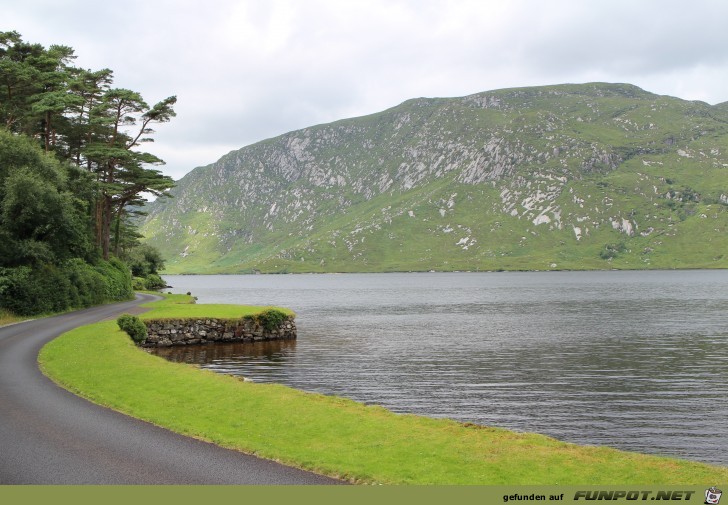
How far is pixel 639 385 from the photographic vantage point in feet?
120

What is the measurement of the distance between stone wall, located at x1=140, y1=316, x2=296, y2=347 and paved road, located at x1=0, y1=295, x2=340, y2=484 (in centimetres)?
3053

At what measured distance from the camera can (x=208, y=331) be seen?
56.4 m

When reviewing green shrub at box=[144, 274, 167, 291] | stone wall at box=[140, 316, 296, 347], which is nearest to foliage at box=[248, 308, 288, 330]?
stone wall at box=[140, 316, 296, 347]

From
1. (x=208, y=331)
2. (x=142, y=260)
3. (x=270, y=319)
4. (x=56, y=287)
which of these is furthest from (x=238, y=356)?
(x=142, y=260)

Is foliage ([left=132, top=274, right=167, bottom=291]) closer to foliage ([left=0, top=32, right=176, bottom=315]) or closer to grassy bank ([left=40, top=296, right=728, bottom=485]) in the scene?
foliage ([left=0, top=32, right=176, bottom=315])

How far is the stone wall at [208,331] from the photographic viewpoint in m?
53.8

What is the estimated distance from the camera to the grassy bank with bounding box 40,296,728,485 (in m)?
14.9

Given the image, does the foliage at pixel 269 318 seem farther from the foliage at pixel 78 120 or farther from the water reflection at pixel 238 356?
the foliage at pixel 78 120

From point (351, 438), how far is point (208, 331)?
41441mm

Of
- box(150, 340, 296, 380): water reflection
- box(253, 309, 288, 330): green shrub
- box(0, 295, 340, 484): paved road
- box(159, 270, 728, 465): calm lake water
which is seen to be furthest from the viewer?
box(253, 309, 288, 330): green shrub

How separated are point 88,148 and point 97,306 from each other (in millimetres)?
22532

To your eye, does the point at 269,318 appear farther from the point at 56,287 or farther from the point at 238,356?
the point at 56,287

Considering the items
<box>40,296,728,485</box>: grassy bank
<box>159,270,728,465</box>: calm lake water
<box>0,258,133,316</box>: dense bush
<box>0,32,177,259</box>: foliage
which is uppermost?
<box>0,32,177,259</box>: foliage

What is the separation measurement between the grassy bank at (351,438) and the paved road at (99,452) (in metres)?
0.88
